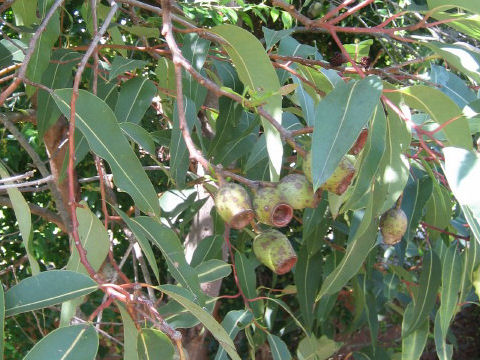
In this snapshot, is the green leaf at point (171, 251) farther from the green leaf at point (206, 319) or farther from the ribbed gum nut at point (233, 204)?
the ribbed gum nut at point (233, 204)

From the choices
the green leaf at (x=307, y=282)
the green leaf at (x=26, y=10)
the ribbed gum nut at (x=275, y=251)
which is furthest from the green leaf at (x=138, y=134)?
the green leaf at (x=307, y=282)

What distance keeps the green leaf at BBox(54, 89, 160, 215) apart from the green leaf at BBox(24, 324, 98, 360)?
9.6 inches

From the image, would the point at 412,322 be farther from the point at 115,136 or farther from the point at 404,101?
the point at 115,136

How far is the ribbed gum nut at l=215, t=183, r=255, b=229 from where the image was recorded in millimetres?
778

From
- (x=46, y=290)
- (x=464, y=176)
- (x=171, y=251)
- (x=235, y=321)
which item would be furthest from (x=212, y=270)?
(x=464, y=176)

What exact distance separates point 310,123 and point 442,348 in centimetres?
63

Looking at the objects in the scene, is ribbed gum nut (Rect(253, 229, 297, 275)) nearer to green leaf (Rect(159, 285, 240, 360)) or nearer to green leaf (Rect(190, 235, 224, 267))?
green leaf (Rect(159, 285, 240, 360))

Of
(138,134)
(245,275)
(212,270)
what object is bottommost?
(245,275)

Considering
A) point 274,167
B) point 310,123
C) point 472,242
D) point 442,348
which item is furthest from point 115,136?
point 442,348

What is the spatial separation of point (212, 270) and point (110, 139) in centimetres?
47

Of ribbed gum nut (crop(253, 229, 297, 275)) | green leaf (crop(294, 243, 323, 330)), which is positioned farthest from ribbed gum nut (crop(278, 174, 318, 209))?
green leaf (crop(294, 243, 323, 330))

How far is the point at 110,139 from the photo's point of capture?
101 cm

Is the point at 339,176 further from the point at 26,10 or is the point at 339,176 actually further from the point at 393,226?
the point at 26,10

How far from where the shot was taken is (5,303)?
86 cm
